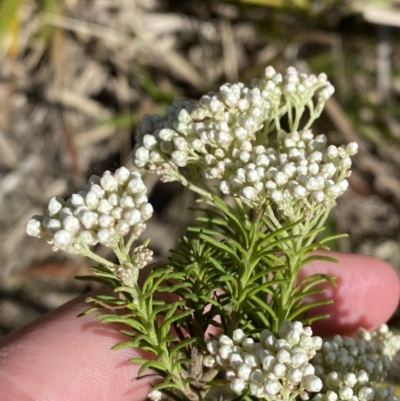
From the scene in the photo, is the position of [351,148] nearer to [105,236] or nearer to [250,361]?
[250,361]

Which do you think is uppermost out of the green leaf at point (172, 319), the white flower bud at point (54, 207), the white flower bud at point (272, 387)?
the white flower bud at point (54, 207)

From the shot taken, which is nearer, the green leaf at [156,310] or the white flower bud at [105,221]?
the white flower bud at [105,221]

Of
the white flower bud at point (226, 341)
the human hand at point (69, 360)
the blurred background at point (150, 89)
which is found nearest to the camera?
the white flower bud at point (226, 341)

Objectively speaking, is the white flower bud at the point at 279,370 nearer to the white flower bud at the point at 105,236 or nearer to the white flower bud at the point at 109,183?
the white flower bud at the point at 105,236

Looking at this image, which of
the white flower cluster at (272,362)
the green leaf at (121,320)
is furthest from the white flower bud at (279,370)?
the green leaf at (121,320)

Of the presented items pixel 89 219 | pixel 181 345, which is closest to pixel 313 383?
pixel 181 345

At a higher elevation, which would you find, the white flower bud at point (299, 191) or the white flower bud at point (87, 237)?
the white flower bud at point (87, 237)
